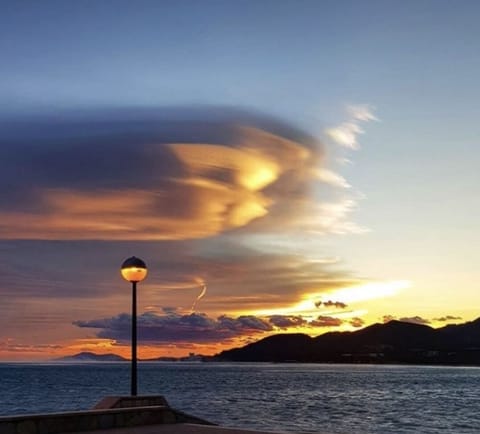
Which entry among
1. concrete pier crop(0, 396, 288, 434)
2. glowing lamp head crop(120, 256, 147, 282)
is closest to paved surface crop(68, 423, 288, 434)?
concrete pier crop(0, 396, 288, 434)

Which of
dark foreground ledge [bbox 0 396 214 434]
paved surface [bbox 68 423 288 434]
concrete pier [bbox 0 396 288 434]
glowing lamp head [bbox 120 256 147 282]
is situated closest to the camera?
dark foreground ledge [bbox 0 396 214 434]

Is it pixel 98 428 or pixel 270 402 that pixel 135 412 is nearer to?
pixel 98 428

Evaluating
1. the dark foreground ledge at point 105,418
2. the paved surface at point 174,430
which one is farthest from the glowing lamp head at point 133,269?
the paved surface at point 174,430

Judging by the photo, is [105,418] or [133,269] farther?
[133,269]

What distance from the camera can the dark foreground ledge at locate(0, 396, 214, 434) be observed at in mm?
17031

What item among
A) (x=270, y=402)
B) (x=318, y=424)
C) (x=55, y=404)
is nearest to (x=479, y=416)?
(x=318, y=424)

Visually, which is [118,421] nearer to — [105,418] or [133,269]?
[105,418]

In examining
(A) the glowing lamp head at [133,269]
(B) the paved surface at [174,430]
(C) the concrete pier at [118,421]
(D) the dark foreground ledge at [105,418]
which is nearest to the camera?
(D) the dark foreground ledge at [105,418]

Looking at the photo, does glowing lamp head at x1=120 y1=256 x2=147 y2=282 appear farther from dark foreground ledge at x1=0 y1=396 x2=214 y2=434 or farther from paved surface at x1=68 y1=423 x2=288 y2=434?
paved surface at x1=68 y1=423 x2=288 y2=434

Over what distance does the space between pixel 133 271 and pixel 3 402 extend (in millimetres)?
78850

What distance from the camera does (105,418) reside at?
18922 mm

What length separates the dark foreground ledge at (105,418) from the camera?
17.0 meters

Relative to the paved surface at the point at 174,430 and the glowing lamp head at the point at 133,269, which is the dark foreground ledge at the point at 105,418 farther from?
the glowing lamp head at the point at 133,269

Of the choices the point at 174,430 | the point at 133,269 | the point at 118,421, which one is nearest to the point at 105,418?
the point at 118,421
